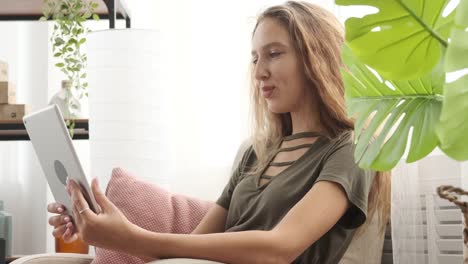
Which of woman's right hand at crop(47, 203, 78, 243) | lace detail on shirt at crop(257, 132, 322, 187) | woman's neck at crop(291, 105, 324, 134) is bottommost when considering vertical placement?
woman's right hand at crop(47, 203, 78, 243)

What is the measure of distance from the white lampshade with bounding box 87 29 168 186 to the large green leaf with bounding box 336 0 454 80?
78.1 inches

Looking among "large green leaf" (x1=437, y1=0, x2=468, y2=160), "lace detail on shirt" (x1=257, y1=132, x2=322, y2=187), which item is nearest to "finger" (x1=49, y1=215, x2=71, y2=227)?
"lace detail on shirt" (x1=257, y1=132, x2=322, y2=187)

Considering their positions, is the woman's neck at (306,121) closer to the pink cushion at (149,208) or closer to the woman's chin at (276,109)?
the woman's chin at (276,109)

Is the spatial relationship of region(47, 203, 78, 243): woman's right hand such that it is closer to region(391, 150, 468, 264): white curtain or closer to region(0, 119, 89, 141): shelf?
region(391, 150, 468, 264): white curtain

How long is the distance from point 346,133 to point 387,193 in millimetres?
162

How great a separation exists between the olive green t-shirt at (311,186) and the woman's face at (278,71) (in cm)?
9

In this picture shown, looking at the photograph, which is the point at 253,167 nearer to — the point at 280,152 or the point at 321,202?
the point at 280,152

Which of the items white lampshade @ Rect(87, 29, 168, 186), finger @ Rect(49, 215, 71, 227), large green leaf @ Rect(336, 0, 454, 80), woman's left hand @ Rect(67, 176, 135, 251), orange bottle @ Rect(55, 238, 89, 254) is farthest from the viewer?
orange bottle @ Rect(55, 238, 89, 254)

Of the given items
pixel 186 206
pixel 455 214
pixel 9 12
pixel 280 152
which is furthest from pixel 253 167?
pixel 9 12

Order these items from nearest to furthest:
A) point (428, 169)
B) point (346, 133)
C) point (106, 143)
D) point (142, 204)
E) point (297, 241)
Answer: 1. point (297, 241)
2. point (346, 133)
3. point (142, 204)
4. point (428, 169)
5. point (106, 143)

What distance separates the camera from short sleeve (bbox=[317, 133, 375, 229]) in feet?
5.01

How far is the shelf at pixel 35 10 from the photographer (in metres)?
2.78

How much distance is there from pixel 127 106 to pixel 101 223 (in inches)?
50.0

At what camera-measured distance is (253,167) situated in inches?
72.8
